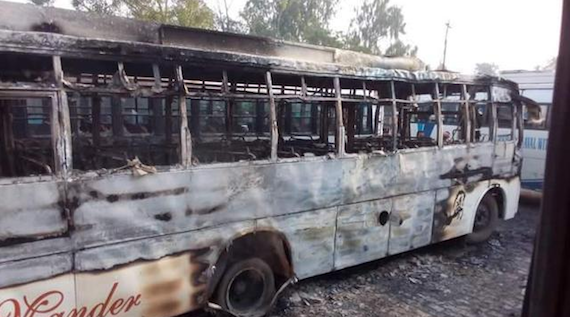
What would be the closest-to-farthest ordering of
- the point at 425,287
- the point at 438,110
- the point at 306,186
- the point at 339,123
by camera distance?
1. the point at 306,186
2. the point at 339,123
3. the point at 425,287
4. the point at 438,110

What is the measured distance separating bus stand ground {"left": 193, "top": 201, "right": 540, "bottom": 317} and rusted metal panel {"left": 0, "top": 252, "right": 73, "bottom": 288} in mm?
2311

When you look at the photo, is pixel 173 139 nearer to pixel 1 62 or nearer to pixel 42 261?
pixel 1 62

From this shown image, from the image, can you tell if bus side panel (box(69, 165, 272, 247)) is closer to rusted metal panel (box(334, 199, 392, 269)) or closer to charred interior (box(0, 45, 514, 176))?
charred interior (box(0, 45, 514, 176))

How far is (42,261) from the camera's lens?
3.22 meters

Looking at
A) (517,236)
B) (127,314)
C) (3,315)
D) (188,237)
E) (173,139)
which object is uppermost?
(173,139)

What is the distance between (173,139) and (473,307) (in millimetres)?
4063

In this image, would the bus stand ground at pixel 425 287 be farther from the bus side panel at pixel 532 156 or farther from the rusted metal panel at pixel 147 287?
the bus side panel at pixel 532 156

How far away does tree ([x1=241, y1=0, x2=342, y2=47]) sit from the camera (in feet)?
86.8

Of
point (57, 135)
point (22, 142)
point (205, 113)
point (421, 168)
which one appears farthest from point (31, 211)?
point (421, 168)

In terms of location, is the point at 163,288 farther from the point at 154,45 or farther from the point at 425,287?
the point at 425,287

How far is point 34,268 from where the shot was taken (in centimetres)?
320

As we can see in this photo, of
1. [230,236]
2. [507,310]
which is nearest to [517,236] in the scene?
[507,310]

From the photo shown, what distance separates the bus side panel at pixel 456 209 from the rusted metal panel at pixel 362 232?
1120 millimetres

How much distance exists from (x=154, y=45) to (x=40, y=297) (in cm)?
208
